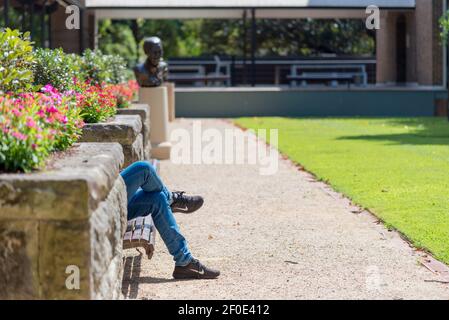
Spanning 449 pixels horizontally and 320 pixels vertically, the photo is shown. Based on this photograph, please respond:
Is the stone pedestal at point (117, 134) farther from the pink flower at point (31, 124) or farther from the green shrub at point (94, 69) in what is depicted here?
the green shrub at point (94, 69)

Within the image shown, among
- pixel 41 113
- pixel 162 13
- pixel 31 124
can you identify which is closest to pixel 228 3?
pixel 162 13

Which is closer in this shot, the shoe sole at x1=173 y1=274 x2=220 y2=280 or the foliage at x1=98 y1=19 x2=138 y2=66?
the shoe sole at x1=173 y1=274 x2=220 y2=280

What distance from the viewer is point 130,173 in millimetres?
7043

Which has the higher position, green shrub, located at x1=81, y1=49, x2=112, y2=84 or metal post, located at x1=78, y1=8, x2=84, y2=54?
metal post, located at x1=78, y1=8, x2=84, y2=54

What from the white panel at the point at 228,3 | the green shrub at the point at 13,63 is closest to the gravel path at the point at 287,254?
the green shrub at the point at 13,63

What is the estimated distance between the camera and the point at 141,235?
704 centimetres

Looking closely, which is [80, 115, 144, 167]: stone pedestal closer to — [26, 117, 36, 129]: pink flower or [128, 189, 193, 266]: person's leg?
[128, 189, 193, 266]: person's leg

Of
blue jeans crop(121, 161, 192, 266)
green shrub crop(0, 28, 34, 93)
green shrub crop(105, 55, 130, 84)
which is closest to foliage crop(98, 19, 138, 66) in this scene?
green shrub crop(105, 55, 130, 84)

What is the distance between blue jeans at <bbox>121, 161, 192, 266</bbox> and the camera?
7.04m

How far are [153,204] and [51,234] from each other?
83.7 inches

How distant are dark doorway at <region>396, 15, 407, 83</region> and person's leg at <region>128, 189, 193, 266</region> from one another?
27296 millimetres

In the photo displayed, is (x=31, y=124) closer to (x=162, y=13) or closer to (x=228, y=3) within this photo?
(x=228, y=3)

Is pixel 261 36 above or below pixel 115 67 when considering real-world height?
above
